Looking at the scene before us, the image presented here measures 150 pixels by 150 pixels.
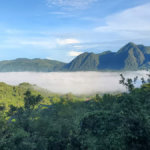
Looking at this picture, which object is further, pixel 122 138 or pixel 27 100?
pixel 27 100

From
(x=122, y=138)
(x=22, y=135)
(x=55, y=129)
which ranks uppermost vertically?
(x=122, y=138)

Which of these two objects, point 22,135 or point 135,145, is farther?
point 22,135

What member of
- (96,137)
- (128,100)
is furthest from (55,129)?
(128,100)

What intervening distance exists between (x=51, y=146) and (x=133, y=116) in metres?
19.6

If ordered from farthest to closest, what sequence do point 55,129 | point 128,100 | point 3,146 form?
point 55,129
point 3,146
point 128,100

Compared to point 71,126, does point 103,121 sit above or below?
above

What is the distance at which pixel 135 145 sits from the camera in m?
11.1

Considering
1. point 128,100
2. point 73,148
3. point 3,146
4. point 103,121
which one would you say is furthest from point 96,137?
point 3,146

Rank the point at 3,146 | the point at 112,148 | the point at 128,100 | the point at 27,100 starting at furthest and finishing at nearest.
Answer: the point at 27,100, the point at 3,146, the point at 128,100, the point at 112,148

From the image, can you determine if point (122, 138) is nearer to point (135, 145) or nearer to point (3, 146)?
point (135, 145)

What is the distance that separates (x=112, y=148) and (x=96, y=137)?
1890mm

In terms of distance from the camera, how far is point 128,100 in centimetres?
1340

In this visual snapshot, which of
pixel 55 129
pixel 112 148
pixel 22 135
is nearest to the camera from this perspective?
pixel 112 148

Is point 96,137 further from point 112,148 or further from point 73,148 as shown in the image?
point 73,148
